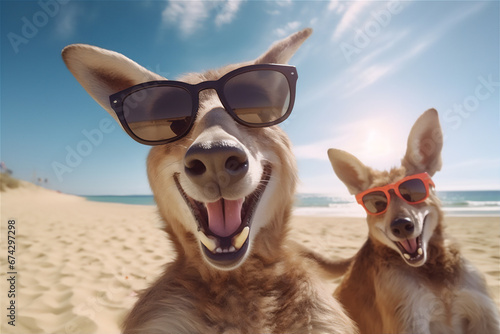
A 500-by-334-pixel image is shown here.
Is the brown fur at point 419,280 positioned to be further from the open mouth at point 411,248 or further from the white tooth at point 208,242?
the white tooth at point 208,242

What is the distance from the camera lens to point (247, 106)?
1.55 m

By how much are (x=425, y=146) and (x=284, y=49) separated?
185 cm

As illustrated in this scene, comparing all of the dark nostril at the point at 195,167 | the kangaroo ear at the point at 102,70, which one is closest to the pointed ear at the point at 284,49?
the kangaroo ear at the point at 102,70

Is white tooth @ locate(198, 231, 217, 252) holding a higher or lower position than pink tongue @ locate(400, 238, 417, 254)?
higher

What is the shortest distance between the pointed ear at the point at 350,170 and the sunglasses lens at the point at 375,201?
0.29 m

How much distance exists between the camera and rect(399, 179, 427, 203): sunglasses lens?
2.38m

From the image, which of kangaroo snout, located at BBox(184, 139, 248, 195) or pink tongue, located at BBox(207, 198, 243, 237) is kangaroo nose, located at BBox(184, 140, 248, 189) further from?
pink tongue, located at BBox(207, 198, 243, 237)

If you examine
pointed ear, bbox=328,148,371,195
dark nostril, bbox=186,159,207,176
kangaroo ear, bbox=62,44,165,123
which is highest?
kangaroo ear, bbox=62,44,165,123

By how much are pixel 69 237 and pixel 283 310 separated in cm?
647

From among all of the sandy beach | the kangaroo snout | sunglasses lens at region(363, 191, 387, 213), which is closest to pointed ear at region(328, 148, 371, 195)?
sunglasses lens at region(363, 191, 387, 213)

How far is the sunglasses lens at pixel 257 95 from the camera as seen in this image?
1.54 metres

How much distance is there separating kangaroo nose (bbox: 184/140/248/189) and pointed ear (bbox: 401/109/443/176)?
6.78 feet

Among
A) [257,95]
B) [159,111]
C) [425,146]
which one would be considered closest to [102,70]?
[159,111]

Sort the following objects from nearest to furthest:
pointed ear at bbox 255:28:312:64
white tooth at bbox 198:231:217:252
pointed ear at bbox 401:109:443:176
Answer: white tooth at bbox 198:231:217:252 < pointed ear at bbox 255:28:312:64 < pointed ear at bbox 401:109:443:176
